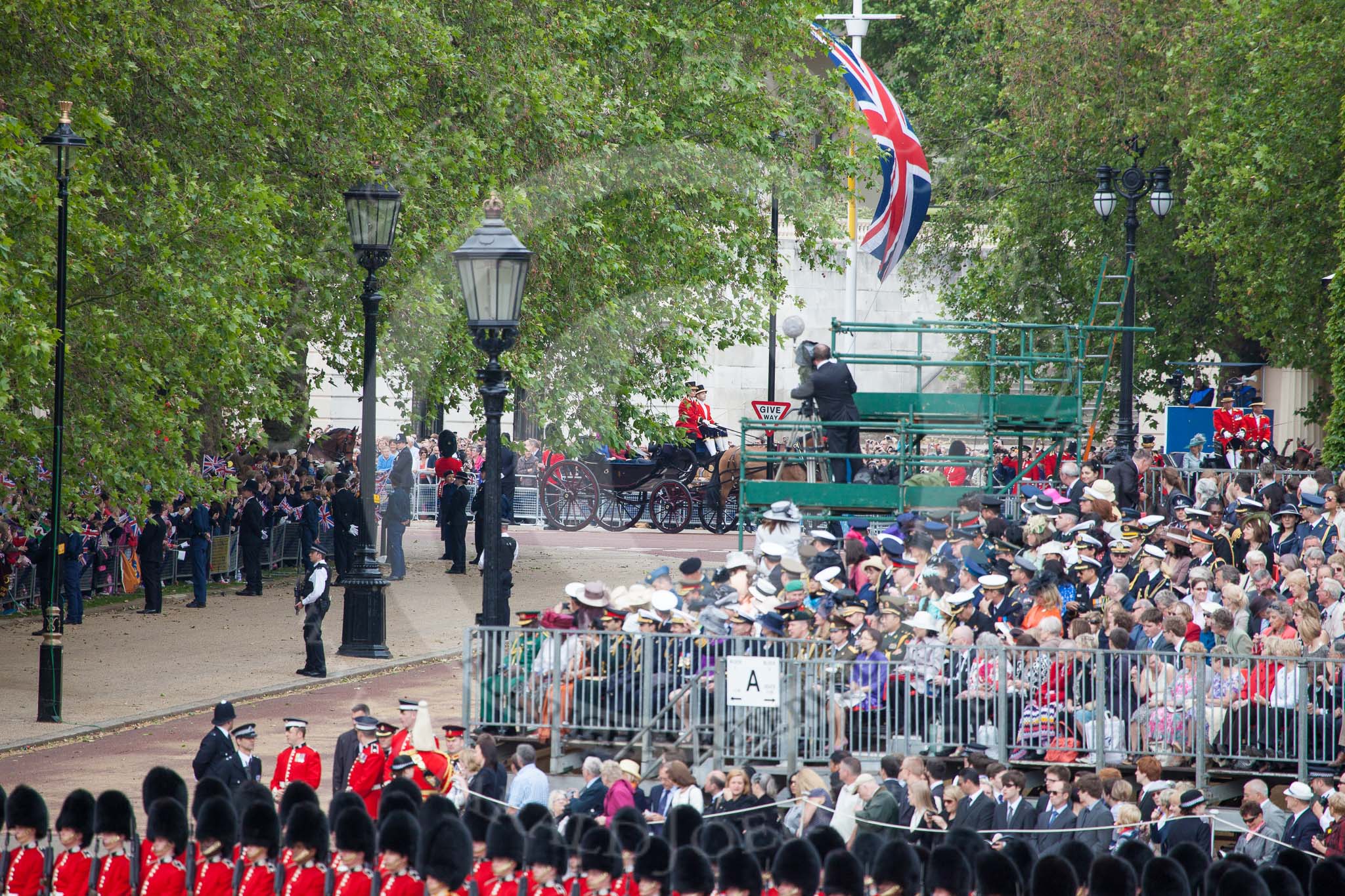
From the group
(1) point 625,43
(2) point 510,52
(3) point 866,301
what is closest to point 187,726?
(2) point 510,52

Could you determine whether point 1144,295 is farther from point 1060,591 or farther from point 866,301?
point 1060,591

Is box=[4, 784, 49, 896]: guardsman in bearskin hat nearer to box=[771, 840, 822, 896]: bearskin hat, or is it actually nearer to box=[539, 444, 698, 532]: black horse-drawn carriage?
box=[771, 840, 822, 896]: bearskin hat

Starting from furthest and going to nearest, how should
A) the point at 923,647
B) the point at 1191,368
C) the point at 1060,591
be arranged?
the point at 1191,368, the point at 1060,591, the point at 923,647

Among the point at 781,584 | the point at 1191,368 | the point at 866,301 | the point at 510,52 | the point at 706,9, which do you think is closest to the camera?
the point at 781,584

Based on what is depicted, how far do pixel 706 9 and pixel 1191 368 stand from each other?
11.1 m

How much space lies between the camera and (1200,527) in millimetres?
17203

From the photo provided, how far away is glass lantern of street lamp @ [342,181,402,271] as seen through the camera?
771 inches

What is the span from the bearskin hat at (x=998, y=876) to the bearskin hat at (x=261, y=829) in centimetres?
442

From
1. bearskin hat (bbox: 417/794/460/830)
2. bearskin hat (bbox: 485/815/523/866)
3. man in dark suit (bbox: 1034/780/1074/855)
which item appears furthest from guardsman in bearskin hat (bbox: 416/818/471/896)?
man in dark suit (bbox: 1034/780/1074/855)

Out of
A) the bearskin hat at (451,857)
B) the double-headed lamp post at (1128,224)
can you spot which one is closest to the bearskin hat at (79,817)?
the bearskin hat at (451,857)

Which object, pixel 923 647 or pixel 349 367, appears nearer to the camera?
pixel 923 647

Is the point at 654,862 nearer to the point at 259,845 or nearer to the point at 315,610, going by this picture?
the point at 259,845

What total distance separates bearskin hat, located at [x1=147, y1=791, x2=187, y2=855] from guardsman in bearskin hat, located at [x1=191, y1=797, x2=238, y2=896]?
109 millimetres

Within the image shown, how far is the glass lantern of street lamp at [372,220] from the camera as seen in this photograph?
771 inches
